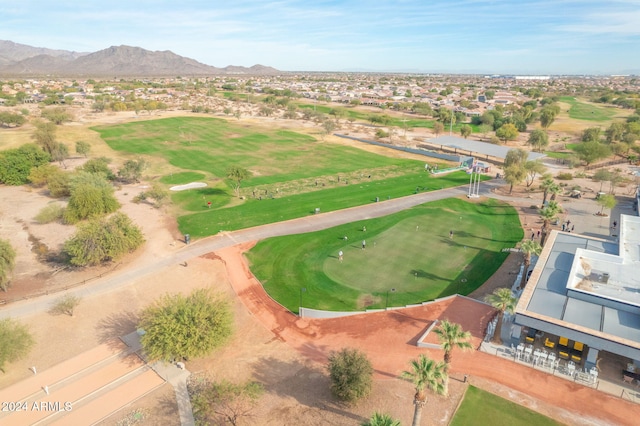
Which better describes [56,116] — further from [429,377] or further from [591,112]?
[591,112]

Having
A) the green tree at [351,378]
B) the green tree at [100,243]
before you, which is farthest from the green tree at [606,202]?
the green tree at [100,243]

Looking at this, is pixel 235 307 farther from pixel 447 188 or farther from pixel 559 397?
pixel 447 188

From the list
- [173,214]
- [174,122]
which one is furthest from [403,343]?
[174,122]

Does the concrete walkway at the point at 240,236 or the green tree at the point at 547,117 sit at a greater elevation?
the green tree at the point at 547,117

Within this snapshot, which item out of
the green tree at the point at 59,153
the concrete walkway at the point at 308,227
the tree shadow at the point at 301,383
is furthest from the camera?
the green tree at the point at 59,153

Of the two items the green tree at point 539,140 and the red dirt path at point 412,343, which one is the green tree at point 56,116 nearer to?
the red dirt path at point 412,343

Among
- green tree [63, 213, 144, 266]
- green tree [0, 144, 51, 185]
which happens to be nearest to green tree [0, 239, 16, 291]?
green tree [63, 213, 144, 266]
